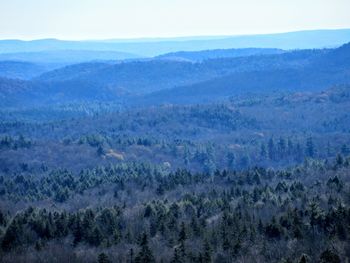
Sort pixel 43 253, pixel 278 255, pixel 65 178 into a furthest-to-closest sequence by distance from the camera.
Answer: pixel 65 178, pixel 43 253, pixel 278 255

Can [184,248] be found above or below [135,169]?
above

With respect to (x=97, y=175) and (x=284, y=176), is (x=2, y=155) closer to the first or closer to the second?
(x=97, y=175)

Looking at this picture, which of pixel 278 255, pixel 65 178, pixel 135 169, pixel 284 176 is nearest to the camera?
pixel 278 255

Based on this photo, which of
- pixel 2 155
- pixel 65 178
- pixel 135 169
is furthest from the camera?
pixel 2 155

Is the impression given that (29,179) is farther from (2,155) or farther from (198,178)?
(198,178)

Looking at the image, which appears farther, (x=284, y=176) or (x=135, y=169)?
(x=135, y=169)

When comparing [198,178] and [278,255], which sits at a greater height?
[278,255]

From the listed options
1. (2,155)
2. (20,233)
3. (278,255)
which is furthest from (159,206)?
(2,155)

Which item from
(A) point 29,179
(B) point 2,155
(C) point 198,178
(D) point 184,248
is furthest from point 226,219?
(B) point 2,155

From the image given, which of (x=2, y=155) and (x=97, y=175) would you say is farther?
(x=2, y=155)
